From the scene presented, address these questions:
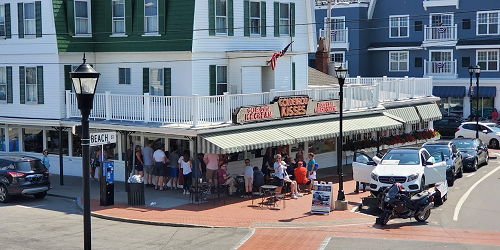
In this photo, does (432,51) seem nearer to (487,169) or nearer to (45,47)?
(487,169)

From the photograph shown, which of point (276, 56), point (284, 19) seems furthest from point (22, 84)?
point (284, 19)

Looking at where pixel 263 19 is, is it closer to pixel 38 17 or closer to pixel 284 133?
pixel 284 133

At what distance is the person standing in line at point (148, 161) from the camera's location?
Result: 90.6 ft

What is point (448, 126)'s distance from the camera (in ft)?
151

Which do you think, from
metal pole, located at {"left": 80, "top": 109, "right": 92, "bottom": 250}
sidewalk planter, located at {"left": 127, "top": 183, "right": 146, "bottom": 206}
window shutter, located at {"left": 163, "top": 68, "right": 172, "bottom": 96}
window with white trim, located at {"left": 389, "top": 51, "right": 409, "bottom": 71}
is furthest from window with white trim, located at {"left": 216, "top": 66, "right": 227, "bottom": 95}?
window with white trim, located at {"left": 389, "top": 51, "right": 409, "bottom": 71}

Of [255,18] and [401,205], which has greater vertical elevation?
[255,18]

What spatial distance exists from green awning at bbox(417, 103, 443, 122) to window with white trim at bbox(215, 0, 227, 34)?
12.8 meters

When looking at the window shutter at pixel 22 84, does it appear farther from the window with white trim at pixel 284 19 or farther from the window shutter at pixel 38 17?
the window with white trim at pixel 284 19

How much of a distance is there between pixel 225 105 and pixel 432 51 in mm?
34784

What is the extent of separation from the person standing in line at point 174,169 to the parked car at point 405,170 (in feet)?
21.6

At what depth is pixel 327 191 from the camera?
2277 centimetres

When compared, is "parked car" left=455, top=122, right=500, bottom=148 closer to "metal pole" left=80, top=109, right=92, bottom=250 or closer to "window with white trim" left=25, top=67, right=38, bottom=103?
"window with white trim" left=25, top=67, right=38, bottom=103

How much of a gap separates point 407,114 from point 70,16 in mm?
17032

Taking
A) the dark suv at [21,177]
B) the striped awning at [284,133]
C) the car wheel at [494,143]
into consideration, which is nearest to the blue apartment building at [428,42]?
the car wheel at [494,143]
